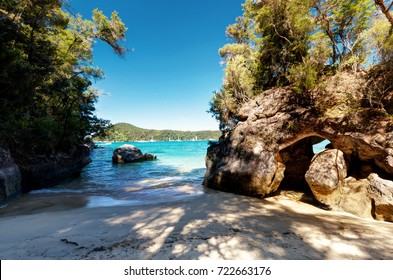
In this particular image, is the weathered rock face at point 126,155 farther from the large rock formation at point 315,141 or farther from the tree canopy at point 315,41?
the tree canopy at point 315,41

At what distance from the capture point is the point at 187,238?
2.89m

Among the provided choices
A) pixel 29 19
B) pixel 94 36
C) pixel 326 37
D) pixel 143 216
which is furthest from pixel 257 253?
pixel 94 36

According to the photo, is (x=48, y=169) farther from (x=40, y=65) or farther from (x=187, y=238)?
(x=187, y=238)

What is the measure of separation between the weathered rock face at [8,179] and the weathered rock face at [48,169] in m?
0.90

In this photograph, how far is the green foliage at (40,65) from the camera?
6.92 meters

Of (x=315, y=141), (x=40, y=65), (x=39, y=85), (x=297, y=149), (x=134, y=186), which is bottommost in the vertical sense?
(x=134, y=186)

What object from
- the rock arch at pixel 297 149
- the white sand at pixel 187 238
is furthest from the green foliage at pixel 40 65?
the rock arch at pixel 297 149

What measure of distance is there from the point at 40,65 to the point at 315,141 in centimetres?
1571

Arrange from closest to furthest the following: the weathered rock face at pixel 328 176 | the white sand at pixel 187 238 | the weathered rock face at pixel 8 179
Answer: the white sand at pixel 187 238
the weathered rock face at pixel 328 176
the weathered rock face at pixel 8 179

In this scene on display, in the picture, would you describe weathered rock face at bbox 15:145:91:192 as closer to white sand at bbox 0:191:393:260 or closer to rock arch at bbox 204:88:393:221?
white sand at bbox 0:191:393:260

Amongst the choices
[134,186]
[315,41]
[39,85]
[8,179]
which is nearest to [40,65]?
[39,85]

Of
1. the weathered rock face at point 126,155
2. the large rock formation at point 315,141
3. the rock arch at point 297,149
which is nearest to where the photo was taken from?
the rock arch at point 297,149
